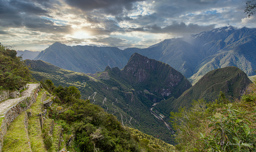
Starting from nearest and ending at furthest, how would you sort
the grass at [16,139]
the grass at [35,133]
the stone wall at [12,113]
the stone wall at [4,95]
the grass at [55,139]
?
the grass at [16,139] < the stone wall at [12,113] < the grass at [35,133] < the grass at [55,139] < the stone wall at [4,95]

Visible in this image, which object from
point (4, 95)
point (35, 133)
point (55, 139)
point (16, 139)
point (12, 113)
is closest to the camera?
point (16, 139)

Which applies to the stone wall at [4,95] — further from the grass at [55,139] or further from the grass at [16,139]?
the grass at [55,139]

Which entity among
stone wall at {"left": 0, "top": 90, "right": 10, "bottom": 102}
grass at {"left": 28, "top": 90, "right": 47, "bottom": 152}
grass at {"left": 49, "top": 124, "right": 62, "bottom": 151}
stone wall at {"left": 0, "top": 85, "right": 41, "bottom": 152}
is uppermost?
stone wall at {"left": 0, "top": 90, "right": 10, "bottom": 102}

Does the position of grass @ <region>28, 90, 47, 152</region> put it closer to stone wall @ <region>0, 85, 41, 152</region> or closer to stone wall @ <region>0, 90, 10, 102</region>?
stone wall @ <region>0, 85, 41, 152</region>

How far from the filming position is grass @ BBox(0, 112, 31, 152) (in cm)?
1019

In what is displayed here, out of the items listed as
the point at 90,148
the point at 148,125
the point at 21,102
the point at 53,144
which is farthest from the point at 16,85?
the point at 148,125

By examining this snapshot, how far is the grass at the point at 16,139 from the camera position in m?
10.2

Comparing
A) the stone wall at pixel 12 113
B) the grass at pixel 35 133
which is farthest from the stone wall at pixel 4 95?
the grass at pixel 35 133

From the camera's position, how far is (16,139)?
11078 millimetres

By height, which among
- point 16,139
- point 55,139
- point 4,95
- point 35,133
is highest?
point 4,95

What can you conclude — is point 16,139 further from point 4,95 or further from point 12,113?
point 4,95

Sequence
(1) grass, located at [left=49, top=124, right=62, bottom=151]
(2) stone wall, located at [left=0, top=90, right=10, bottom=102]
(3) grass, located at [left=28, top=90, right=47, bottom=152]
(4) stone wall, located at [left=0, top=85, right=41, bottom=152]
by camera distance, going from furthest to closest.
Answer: (2) stone wall, located at [left=0, top=90, right=10, bottom=102], (1) grass, located at [left=49, top=124, right=62, bottom=151], (3) grass, located at [left=28, top=90, right=47, bottom=152], (4) stone wall, located at [left=0, top=85, right=41, bottom=152]

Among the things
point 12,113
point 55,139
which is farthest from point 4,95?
point 55,139

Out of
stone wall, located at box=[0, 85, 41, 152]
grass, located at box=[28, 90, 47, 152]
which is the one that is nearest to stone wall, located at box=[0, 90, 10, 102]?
stone wall, located at box=[0, 85, 41, 152]
